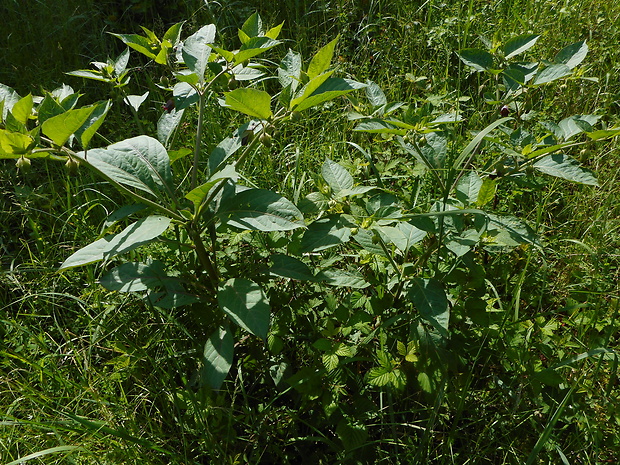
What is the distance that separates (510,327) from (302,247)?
2.43 ft

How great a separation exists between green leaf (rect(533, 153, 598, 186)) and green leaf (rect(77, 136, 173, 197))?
0.97 m

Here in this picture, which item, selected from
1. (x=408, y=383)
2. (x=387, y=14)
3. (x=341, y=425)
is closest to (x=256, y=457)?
(x=341, y=425)

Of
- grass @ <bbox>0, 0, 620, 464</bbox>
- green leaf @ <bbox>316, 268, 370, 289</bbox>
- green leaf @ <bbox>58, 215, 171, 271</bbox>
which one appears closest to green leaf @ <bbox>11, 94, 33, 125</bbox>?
green leaf @ <bbox>58, 215, 171, 271</bbox>

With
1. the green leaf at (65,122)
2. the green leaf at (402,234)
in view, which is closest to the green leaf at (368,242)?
the green leaf at (402,234)

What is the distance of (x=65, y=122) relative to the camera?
1.13 m

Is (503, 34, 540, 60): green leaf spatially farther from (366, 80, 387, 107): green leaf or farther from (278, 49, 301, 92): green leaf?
(278, 49, 301, 92): green leaf

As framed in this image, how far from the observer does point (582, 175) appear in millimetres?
1327

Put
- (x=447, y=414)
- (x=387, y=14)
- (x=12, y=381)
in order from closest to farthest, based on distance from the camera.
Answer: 1. (x=447, y=414)
2. (x=12, y=381)
3. (x=387, y=14)

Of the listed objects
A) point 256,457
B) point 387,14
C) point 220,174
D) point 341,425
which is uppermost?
point 220,174

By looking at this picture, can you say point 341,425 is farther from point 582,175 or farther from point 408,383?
point 582,175

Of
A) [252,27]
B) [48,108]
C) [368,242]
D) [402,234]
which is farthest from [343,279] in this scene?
[48,108]

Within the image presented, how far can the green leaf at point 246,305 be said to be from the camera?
1285mm

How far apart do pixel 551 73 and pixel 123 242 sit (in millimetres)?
1150

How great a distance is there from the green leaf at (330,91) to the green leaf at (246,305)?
18.6 inches
